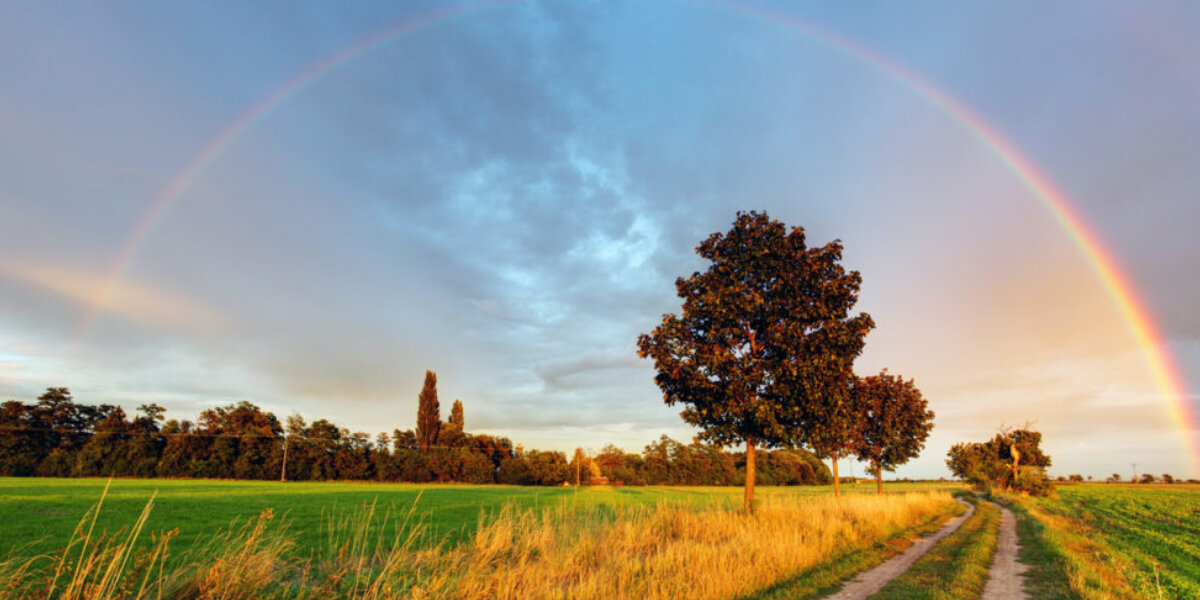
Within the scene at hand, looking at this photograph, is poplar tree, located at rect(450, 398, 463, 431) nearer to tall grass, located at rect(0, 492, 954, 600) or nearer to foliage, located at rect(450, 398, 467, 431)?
foliage, located at rect(450, 398, 467, 431)

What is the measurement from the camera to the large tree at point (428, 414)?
83.2m

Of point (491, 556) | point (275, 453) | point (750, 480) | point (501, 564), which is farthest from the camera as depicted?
point (275, 453)

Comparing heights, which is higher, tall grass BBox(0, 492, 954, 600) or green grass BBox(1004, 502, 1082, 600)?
tall grass BBox(0, 492, 954, 600)

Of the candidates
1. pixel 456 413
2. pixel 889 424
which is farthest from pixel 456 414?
pixel 889 424

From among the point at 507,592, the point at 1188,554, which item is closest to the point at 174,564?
the point at 507,592

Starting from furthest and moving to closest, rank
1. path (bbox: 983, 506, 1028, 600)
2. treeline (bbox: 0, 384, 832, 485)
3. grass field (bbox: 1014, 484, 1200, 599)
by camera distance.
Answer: treeline (bbox: 0, 384, 832, 485), grass field (bbox: 1014, 484, 1200, 599), path (bbox: 983, 506, 1028, 600)

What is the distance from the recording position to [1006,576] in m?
11.4

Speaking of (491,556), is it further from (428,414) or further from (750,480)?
(428,414)

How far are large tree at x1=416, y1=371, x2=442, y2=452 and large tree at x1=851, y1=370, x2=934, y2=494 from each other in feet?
212

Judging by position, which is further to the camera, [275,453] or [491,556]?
[275,453]

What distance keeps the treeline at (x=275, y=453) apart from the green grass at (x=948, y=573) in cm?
4319

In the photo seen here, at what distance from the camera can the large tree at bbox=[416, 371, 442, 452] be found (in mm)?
83188

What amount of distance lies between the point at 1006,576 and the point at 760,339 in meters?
7.56

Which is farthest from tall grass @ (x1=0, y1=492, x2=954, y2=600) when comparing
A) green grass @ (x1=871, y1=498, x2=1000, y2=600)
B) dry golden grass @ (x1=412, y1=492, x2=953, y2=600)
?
green grass @ (x1=871, y1=498, x2=1000, y2=600)
